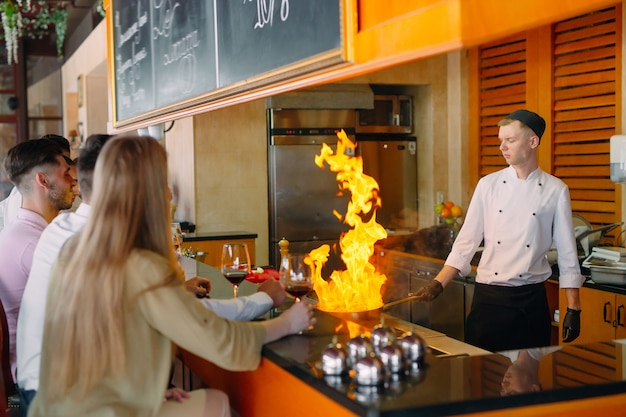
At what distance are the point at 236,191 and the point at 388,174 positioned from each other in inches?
60.3

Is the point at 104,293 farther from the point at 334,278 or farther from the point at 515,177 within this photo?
the point at 515,177

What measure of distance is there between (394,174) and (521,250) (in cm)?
381

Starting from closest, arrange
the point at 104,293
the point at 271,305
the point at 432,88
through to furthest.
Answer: the point at 104,293
the point at 271,305
the point at 432,88

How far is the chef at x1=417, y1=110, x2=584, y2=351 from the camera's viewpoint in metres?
3.72

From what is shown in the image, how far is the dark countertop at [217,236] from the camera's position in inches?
245

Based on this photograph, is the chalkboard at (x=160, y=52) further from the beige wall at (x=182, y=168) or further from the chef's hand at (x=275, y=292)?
the beige wall at (x=182, y=168)

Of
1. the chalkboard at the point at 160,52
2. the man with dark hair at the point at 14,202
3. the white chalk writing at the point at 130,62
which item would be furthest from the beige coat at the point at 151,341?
the man with dark hair at the point at 14,202

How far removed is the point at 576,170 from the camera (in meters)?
5.68

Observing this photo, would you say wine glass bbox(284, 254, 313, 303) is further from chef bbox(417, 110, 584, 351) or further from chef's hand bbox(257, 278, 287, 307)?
chef bbox(417, 110, 584, 351)

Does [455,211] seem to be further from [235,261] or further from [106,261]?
[106,261]

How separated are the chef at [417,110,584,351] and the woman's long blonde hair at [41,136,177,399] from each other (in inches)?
75.2

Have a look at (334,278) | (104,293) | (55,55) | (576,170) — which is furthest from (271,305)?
(55,55)

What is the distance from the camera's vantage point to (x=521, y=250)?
3.73m

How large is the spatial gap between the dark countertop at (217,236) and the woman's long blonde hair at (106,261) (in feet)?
13.6
